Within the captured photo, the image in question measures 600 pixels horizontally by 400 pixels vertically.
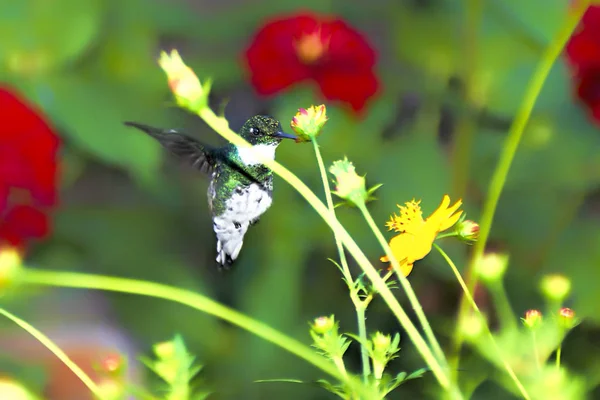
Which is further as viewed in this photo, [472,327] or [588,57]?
[588,57]

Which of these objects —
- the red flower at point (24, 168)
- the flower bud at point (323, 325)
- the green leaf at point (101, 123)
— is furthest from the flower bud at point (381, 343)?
the green leaf at point (101, 123)

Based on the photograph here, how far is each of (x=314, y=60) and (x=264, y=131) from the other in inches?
17.6

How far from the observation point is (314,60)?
0.62m

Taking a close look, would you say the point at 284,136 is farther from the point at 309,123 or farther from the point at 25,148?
the point at 25,148

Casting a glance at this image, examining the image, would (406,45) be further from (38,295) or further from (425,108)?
(38,295)

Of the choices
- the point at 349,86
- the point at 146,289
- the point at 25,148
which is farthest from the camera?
the point at 349,86

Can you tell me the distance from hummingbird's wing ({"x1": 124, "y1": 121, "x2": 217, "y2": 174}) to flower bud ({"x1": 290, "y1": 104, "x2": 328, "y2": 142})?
0.02 metres

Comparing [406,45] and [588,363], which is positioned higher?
[406,45]

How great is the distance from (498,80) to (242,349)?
313mm

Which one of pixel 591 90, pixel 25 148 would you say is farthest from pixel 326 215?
pixel 591 90

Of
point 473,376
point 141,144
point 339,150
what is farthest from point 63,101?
point 473,376

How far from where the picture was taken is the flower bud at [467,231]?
20 centimetres

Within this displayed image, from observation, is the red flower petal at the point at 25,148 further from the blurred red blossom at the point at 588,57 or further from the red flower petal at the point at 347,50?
the blurred red blossom at the point at 588,57

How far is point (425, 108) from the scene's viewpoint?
28.6 inches
